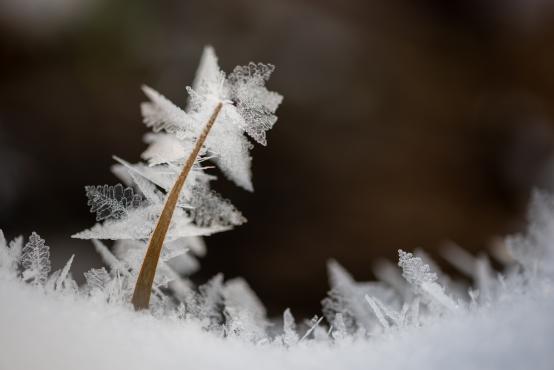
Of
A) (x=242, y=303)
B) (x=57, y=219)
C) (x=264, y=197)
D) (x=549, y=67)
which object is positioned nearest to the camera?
(x=242, y=303)

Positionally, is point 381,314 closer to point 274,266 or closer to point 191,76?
point 274,266

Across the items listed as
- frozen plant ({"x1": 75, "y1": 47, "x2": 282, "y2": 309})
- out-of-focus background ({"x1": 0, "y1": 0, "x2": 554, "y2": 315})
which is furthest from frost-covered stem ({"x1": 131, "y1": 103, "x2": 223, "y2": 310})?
out-of-focus background ({"x1": 0, "y1": 0, "x2": 554, "y2": 315})

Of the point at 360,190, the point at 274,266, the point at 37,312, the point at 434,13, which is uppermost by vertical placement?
the point at 434,13

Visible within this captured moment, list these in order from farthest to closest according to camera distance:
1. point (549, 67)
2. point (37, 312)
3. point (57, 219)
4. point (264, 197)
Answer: point (549, 67) → point (264, 197) → point (57, 219) → point (37, 312)

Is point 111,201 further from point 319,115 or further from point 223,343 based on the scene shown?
point 319,115

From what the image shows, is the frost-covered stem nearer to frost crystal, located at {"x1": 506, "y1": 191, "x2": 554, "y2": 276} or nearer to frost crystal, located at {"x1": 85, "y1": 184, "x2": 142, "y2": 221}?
frost crystal, located at {"x1": 85, "y1": 184, "x2": 142, "y2": 221}

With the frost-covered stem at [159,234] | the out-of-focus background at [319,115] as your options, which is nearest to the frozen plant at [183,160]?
the frost-covered stem at [159,234]

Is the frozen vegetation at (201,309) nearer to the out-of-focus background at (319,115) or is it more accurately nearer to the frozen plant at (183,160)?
the frozen plant at (183,160)

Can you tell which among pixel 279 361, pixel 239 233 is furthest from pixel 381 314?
pixel 239 233
